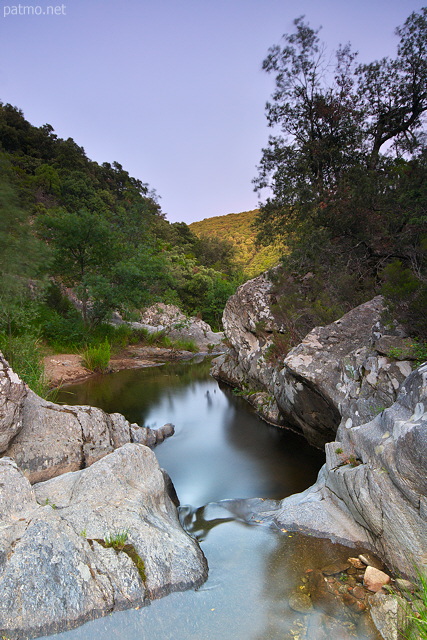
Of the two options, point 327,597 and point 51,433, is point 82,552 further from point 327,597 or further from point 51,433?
point 51,433

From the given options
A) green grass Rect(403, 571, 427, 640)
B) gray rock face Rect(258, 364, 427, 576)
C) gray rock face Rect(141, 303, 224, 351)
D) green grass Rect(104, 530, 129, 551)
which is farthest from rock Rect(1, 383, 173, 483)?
gray rock face Rect(141, 303, 224, 351)

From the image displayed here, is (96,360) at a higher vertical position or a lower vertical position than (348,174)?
lower

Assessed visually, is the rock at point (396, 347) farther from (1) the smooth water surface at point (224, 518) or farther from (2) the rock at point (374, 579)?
(2) the rock at point (374, 579)

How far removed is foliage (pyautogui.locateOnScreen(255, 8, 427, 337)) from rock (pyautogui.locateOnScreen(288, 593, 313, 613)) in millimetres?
5411

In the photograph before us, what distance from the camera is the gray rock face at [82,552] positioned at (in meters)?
2.66

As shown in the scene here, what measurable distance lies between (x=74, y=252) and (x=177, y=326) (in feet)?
20.6

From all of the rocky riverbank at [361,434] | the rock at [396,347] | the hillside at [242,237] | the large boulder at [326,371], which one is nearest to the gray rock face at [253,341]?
the large boulder at [326,371]

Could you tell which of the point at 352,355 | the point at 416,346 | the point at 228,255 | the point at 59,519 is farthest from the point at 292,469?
the point at 228,255

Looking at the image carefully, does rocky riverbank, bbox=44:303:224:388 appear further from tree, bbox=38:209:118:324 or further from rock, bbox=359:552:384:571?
rock, bbox=359:552:384:571

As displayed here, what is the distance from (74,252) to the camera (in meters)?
16.9

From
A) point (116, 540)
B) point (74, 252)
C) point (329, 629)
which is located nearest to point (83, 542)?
point (116, 540)

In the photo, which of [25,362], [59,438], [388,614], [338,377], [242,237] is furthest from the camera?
[242,237]

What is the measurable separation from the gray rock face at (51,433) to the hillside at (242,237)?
16.1 meters

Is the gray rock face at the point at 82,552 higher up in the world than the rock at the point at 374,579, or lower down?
higher up
